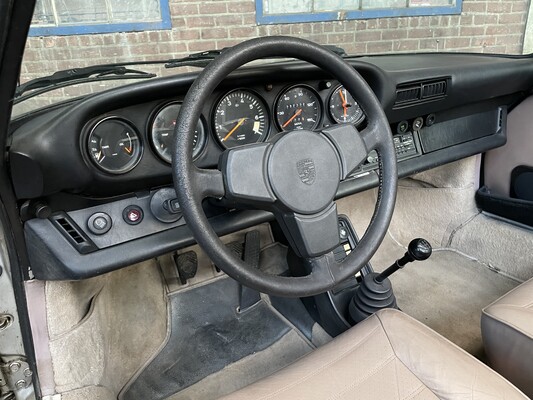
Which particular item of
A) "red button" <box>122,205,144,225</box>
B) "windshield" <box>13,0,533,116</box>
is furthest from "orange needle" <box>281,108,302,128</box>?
"windshield" <box>13,0,533,116</box>

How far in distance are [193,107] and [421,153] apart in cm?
104

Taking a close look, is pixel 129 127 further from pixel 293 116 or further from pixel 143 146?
pixel 293 116

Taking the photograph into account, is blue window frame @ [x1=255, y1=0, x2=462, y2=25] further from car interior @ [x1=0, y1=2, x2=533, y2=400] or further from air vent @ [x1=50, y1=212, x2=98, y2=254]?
air vent @ [x1=50, y1=212, x2=98, y2=254]

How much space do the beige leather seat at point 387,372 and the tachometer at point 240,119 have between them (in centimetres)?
56

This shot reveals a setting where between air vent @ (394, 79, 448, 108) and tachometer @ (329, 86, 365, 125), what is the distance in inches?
5.5

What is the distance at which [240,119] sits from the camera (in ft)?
3.79

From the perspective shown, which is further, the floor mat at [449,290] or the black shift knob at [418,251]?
the floor mat at [449,290]

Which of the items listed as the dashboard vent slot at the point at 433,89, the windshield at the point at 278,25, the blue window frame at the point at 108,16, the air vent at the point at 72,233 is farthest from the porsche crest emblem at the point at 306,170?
the blue window frame at the point at 108,16

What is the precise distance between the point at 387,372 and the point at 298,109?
2.31ft

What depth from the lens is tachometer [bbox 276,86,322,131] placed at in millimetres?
1195

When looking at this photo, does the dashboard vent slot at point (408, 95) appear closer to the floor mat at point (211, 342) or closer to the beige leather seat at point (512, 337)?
the beige leather seat at point (512, 337)

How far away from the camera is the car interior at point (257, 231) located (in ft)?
2.85

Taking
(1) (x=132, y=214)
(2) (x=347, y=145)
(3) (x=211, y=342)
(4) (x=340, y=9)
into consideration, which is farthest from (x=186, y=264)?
(4) (x=340, y=9)

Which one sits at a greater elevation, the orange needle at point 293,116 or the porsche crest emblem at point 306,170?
the orange needle at point 293,116
